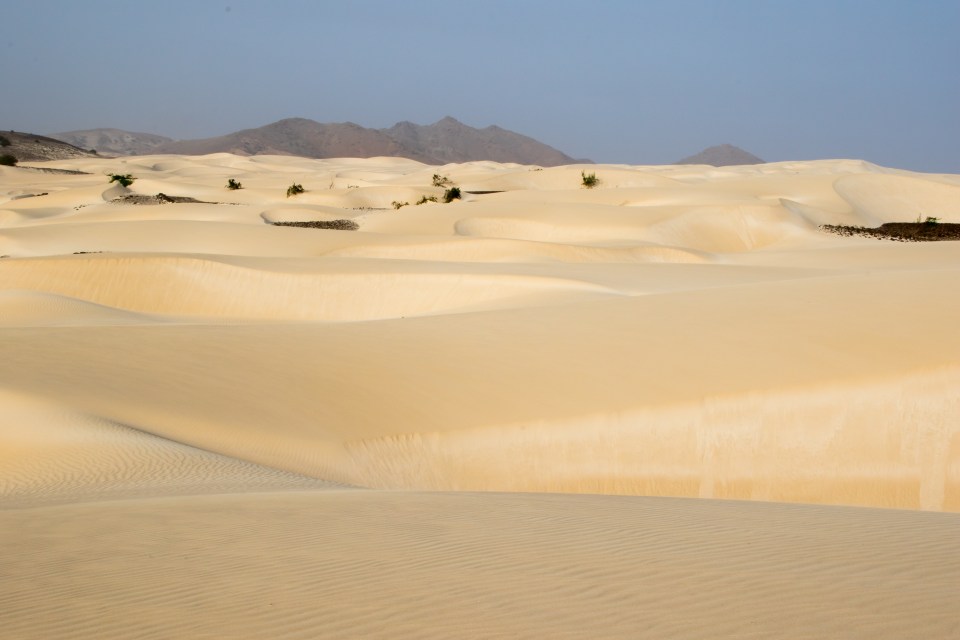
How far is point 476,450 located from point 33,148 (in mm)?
85330

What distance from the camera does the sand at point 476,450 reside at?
13.8ft

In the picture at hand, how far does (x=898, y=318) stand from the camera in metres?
13.9

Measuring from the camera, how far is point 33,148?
85312 mm

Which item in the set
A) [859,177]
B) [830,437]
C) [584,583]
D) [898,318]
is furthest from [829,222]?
[584,583]

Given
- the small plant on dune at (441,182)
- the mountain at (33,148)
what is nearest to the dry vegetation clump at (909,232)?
the small plant on dune at (441,182)

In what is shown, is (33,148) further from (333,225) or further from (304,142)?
(304,142)

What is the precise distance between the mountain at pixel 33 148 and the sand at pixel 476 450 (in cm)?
6159

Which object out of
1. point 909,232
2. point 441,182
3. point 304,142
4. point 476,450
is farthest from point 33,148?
point 304,142

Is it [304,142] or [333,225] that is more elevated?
[304,142]

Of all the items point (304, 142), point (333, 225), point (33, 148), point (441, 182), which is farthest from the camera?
point (304, 142)

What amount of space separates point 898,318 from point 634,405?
184 inches

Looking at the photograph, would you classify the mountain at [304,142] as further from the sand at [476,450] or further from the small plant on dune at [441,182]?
the sand at [476,450]

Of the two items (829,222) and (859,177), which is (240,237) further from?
(859,177)

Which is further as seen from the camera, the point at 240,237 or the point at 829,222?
the point at 829,222
